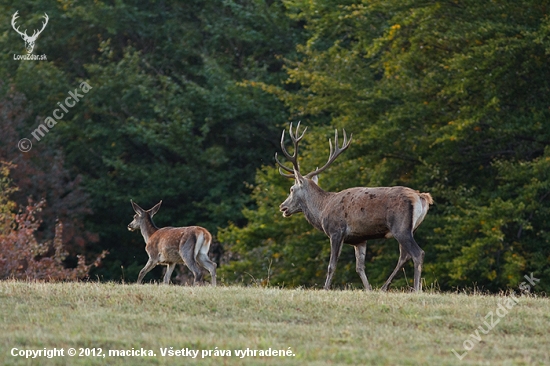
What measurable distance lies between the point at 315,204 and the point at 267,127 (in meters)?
18.0

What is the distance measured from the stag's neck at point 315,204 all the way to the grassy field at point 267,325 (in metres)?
2.87

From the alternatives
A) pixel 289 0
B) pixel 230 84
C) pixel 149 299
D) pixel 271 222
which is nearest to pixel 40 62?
pixel 230 84

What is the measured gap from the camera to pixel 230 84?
1291 inches

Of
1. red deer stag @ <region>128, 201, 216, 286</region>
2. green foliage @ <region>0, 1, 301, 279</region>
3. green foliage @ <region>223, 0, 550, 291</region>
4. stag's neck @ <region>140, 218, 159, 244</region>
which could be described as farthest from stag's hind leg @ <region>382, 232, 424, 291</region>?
green foliage @ <region>0, 1, 301, 279</region>

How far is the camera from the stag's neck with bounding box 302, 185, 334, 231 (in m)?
15.1

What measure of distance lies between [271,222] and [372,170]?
144 inches

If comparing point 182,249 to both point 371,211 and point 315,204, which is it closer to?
point 315,204

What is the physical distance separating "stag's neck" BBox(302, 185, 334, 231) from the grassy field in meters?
2.87

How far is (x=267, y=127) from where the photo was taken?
33125 mm

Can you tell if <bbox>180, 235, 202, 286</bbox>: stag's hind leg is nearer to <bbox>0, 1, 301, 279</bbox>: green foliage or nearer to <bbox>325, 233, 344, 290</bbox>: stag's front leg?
<bbox>325, 233, 344, 290</bbox>: stag's front leg

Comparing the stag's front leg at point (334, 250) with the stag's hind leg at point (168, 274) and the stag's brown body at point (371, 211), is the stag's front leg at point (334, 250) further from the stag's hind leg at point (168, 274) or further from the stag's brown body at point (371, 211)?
the stag's hind leg at point (168, 274)

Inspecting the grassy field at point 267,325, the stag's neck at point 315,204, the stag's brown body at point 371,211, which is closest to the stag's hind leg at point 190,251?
the stag's neck at point 315,204

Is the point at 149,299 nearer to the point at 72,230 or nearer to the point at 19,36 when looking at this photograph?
the point at 72,230

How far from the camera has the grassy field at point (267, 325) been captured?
28.5 ft
